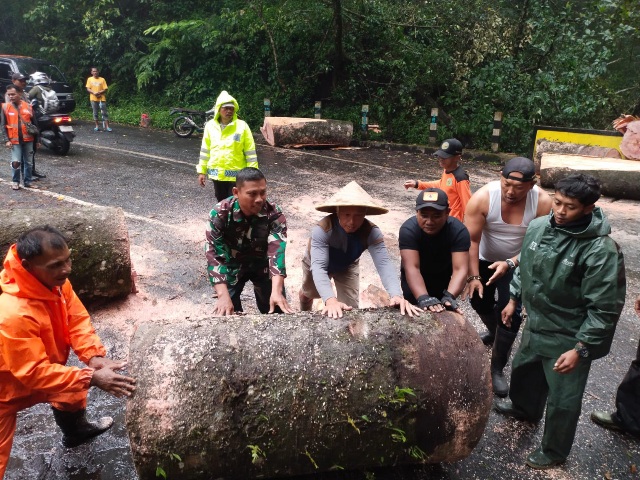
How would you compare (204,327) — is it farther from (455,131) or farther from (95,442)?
(455,131)

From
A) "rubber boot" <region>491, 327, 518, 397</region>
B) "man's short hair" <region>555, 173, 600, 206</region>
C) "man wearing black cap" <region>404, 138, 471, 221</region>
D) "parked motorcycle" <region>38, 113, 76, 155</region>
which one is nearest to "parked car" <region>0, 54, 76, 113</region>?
"parked motorcycle" <region>38, 113, 76, 155</region>

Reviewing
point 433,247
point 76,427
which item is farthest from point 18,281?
point 433,247

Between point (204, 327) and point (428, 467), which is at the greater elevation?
point (204, 327)

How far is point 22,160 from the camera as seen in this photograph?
8234 mm

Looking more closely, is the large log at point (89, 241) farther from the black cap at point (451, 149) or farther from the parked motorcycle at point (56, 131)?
the parked motorcycle at point (56, 131)

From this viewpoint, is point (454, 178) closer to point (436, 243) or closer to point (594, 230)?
point (436, 243)

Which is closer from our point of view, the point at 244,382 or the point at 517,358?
the point at 244,382

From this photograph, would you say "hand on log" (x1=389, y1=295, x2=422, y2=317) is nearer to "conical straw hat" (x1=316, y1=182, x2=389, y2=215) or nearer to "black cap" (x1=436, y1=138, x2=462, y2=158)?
"conical straw hat" (x1=316, y1=182, x2=389, y2=215)

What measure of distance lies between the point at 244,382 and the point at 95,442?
1.40 meters

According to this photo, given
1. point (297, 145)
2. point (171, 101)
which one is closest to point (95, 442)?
point (297, 145)

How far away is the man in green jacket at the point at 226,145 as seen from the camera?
19.3 feet

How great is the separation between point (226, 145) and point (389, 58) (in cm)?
1065

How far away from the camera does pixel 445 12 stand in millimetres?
14297

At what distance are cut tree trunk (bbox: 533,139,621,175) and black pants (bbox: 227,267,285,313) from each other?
877cm
